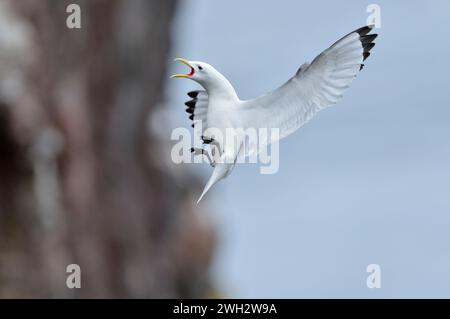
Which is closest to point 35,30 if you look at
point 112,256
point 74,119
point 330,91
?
point 74,119

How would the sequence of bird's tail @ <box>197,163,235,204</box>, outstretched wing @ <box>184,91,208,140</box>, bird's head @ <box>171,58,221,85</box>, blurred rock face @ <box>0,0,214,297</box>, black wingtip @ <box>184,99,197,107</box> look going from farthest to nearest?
blurred rock face @ <box>0,0,214,297</box>
black wingtip @ <box>184,99,197,107</box>
outstretched wing @ <box>184,91,208,140</box>
bird's head @ <box>171,58,221,85</box>
bird's tail @ <box>197,163,235,204</box>

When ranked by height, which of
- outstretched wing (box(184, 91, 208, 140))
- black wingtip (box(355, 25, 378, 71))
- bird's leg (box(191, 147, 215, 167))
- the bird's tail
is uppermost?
black wingtip (box(355, 25, 378, 71))

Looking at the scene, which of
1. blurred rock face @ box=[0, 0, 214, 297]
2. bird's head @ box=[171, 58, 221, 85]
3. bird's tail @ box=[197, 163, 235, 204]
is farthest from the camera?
blurred rock face @ box=[0, 0, 214, 297]

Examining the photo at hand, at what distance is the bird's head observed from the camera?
3436mm

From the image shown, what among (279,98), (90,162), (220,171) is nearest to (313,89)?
(279,98)

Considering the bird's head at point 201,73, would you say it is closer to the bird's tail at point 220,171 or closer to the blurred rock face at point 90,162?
the bird's tail at point 220,171

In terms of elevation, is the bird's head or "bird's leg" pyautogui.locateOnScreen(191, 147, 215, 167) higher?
the bird's head

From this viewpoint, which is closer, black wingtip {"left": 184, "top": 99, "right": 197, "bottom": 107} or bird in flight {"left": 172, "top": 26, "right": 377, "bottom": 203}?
bird in flight {"left": 172, "top": 26, "right": 377, "bottom": 203}

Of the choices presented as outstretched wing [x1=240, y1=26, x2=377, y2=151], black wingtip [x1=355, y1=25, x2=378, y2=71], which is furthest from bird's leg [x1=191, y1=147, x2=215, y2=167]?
black wingtip [x1=355, y1=25, x2=378, y2=71]

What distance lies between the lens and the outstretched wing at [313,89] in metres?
3.49

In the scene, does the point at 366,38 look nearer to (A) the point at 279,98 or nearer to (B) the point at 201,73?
(A) the point at 279,98

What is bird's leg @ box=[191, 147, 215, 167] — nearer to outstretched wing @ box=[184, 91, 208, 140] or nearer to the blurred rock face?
outstretched wing @ box=[184, 91, 208, 140]

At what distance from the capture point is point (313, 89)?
364cm
